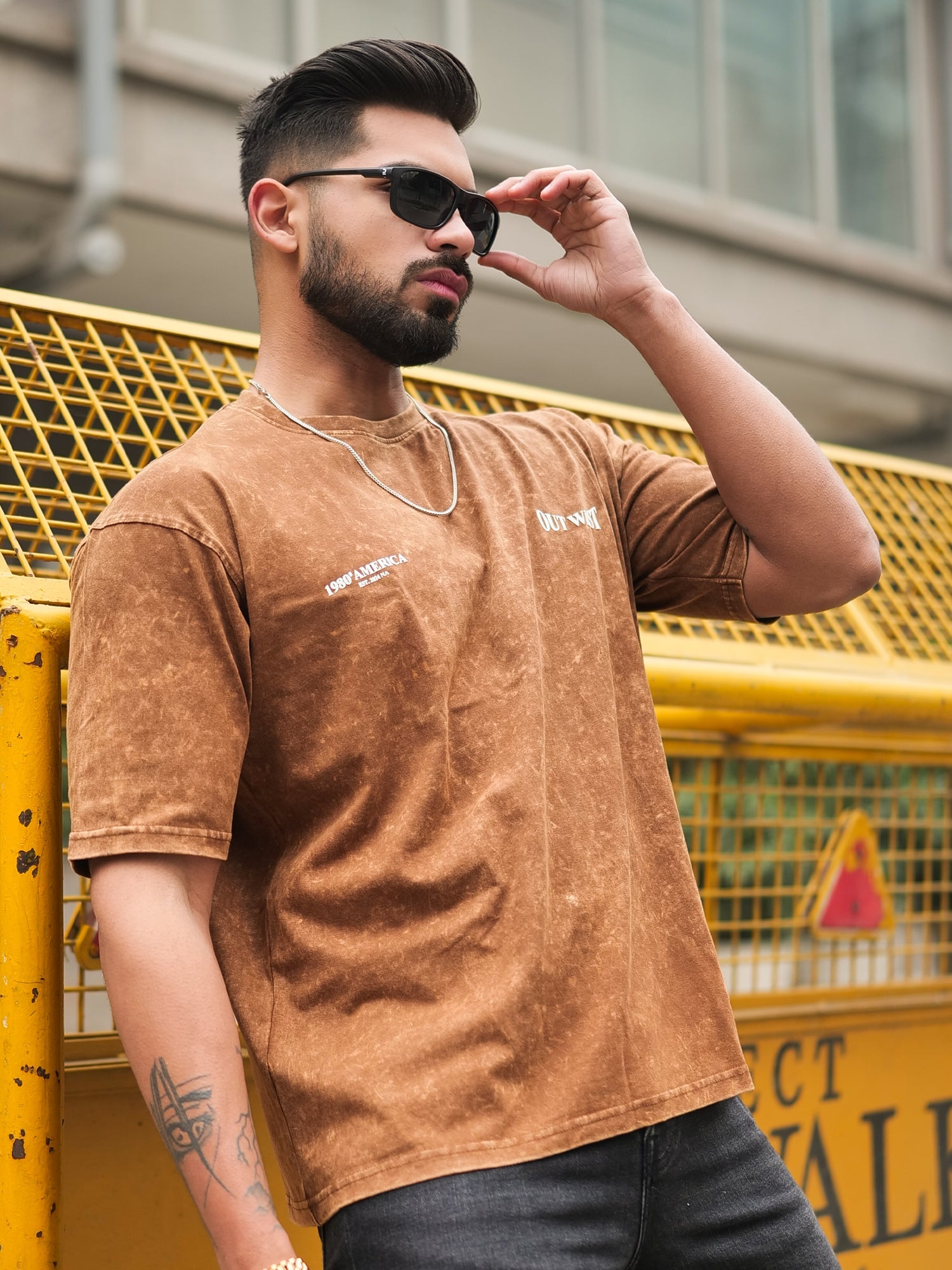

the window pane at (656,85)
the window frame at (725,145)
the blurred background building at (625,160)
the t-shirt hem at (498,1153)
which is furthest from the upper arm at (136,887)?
the window pane at (656,85)

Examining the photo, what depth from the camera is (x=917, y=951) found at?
2963 millimetres

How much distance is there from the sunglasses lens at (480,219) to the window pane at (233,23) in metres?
6.46

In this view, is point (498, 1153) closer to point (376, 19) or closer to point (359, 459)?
point (359, 459)

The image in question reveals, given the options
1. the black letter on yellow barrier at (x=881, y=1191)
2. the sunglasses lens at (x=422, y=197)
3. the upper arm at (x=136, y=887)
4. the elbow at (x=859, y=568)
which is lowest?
the black letter on yellow barrier at (x=881, y=1191)

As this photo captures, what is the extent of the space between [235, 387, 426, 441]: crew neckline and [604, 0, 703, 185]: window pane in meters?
8.08

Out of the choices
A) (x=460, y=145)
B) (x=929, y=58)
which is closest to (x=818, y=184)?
(x=929, y=58)

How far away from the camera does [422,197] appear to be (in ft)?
5.94

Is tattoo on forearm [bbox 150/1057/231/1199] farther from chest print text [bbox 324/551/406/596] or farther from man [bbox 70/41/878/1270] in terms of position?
chest print text [bbox 324/551/406/596]

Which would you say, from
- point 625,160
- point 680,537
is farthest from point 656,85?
point 680,537

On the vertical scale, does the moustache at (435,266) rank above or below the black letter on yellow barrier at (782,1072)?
above

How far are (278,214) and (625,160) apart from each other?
8.03m

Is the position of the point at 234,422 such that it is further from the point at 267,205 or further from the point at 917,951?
the point at 917,951

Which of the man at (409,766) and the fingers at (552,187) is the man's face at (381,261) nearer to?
the man at (409,766)

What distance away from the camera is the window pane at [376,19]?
8.04 metres
